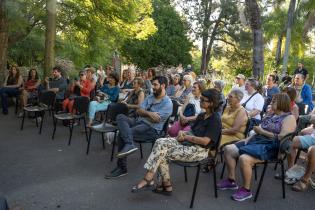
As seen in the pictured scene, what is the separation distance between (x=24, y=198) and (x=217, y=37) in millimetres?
29355

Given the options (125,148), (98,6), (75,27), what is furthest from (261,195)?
(75,27)

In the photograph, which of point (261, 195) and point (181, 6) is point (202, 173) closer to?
point (261, 195)

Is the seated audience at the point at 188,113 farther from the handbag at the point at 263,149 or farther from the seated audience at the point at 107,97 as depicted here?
the seated audience at the point at 107,97

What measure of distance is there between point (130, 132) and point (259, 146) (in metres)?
1.72

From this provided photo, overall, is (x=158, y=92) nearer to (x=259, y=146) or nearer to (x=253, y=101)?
(x=259, y=146)

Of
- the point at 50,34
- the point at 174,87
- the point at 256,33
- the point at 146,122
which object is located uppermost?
the point at 256,33

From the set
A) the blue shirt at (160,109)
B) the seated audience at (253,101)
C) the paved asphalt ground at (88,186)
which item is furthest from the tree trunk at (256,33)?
the blue shirt at (160,109)

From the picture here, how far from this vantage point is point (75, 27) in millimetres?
11203

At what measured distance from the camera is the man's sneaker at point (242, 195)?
451 centimetres

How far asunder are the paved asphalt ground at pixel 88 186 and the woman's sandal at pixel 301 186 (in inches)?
2.6

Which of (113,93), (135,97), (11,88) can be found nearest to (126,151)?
(135,97)

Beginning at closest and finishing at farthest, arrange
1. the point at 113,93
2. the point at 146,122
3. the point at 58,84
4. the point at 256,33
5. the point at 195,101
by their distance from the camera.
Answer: the point at 146,122 → the point at 195,101 → the point at 113,93 → the point at 58,84 → the point at 256,33

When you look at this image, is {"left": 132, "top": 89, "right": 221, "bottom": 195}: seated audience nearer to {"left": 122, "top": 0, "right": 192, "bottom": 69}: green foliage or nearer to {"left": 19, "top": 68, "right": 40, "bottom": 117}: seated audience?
{"left": 19, "top": 68, "right": 40, "bottom": 117}: seated audience

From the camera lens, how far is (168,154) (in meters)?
4.42
